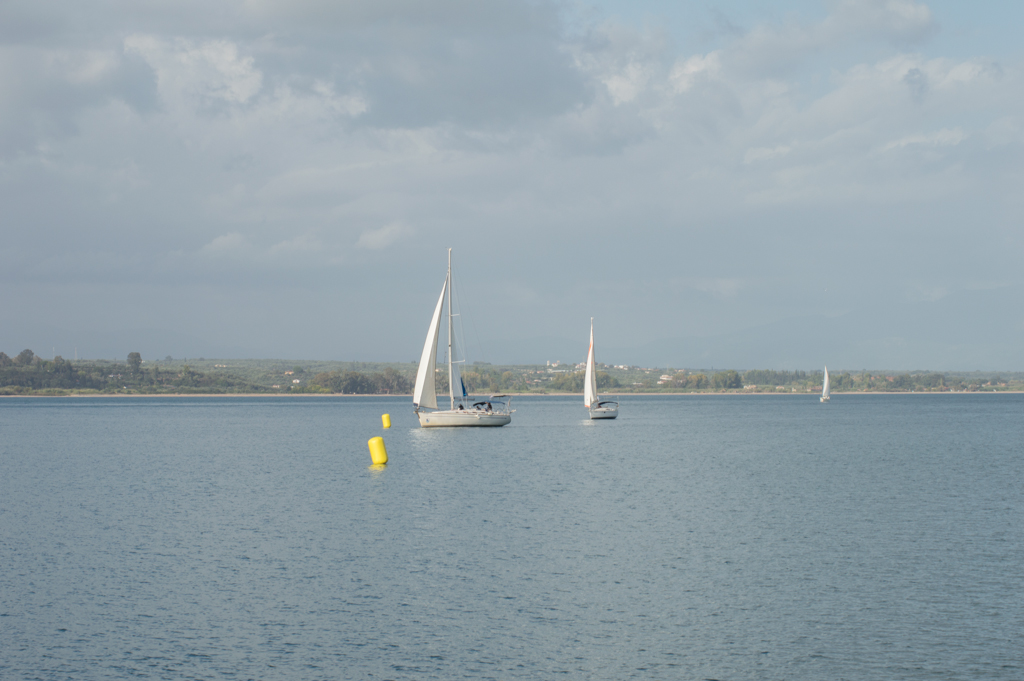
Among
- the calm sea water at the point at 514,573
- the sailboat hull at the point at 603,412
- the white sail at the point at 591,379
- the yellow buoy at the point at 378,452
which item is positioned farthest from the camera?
the sailboat hull at the point at 603,412

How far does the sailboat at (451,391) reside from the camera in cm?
9006

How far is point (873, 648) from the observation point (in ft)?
66.2

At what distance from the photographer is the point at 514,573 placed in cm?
2781

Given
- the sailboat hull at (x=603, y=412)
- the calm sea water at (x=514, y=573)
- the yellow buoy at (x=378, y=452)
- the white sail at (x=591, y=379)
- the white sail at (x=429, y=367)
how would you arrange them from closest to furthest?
the calm sea water at (x=514, y=573), the yellow buoy at (x=378, y=452), the white sail at (x=429, y=367), the white sail at (x=591, y=379), the sailboat hull at (x=603, y=412)

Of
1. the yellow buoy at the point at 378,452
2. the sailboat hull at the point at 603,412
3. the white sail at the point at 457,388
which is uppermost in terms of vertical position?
the white sail at the point at 457,388

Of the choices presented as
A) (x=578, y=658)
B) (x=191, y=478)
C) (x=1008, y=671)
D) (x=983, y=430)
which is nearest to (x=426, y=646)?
(x=578, y=658)

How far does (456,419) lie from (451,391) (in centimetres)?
320

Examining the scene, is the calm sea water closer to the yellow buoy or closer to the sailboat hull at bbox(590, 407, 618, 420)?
the yellow buoy

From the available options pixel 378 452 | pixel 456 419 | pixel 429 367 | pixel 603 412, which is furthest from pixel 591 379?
pixel 378 452

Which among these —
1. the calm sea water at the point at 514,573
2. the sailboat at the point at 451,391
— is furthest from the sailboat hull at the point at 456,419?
the calm sea water at the point at 514,573

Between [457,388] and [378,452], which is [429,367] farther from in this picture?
[378,452]

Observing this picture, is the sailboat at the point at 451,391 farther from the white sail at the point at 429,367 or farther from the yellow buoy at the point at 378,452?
the yellow buoy at the point at 378,452

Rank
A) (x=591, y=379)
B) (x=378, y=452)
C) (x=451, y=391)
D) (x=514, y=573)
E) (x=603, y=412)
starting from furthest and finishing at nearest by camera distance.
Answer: (x=603, y=412), (x=591, y=379), (x=451, y=391), (x=378, y=452), (x=514, y=573)

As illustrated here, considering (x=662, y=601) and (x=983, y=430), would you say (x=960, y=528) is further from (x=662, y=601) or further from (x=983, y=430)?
(x=983, y=430)
